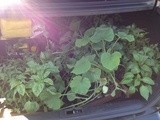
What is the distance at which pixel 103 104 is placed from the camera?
1.56m

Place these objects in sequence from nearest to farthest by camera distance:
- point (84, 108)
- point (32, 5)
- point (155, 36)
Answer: point (32, 5), point (84, 108), point (155, 36)

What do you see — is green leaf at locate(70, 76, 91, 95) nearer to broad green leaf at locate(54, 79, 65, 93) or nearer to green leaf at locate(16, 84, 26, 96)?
broad green leaf at locate(54, 79, 65, 93)

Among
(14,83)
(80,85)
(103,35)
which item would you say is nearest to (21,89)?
(14,83)

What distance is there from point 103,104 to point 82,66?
0.69ft

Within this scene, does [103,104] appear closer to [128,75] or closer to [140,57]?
[128,75]

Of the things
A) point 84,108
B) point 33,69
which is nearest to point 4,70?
point 33,69

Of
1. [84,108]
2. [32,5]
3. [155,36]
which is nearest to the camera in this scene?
[32,5]

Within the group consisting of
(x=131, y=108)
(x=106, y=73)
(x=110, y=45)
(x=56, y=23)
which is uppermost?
(x=56, y=23)

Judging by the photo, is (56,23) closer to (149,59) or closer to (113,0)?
(113,0)

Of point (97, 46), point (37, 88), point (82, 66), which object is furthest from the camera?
point (97, 46)

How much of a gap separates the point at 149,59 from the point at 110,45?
198 mm

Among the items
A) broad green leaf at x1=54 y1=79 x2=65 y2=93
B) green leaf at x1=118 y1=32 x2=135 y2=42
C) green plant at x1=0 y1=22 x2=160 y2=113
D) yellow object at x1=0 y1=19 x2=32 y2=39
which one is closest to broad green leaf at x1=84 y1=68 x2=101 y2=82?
green plant at x1=0 y1=22 x2=160 y2=113

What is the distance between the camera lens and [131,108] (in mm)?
1553

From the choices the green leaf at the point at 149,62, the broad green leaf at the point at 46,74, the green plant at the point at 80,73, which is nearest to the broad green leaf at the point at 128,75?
the green plant at the point at 80,73
